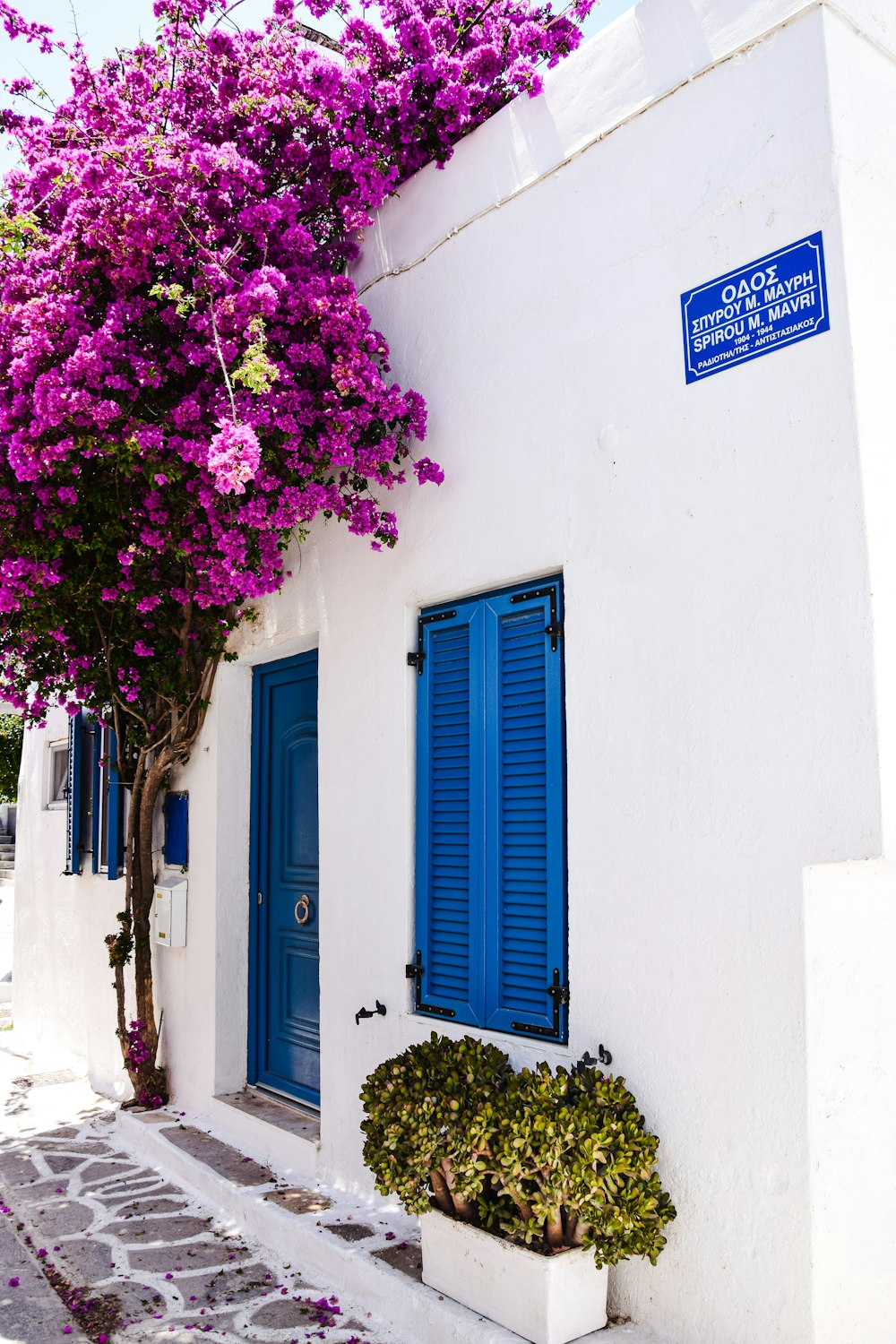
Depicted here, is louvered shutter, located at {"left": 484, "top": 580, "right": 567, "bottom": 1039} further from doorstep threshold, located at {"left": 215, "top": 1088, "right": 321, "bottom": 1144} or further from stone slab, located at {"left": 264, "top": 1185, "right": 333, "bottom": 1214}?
doorstep threshold, located at {"left": 215, "top": 1088, "right": 321, "bottom": 1144}

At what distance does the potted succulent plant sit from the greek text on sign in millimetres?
2291

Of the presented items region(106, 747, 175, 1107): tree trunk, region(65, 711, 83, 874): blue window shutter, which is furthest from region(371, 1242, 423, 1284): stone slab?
region(65, 711, 83, 874): blue window shutter

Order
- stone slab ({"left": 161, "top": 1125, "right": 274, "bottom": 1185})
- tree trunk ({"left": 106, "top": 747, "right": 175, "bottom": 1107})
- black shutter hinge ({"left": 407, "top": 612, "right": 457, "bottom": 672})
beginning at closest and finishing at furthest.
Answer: black shutter hinge ({"left": 407, "top": 612, "right": 457, "bottom": 672}) < stone slab ({"left": 161, "top": 1125, "right": 274, "bottom": 1185}) < tree trunk ({"left": 106, "top": 747, "right": 175, "bottom": 1107})

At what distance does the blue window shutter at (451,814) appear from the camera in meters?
4.22

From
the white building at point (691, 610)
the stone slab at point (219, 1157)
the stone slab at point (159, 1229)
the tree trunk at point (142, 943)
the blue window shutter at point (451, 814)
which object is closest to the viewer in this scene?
the white building at point (691, 610)

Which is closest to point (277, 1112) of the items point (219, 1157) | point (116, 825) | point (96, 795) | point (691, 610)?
point (219, 1157)

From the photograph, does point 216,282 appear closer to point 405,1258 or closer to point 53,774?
point 405,1258

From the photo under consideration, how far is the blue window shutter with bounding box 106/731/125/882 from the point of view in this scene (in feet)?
23.5

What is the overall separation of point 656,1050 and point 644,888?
0.50 meters

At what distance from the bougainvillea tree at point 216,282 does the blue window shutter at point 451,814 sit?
0.60 metres

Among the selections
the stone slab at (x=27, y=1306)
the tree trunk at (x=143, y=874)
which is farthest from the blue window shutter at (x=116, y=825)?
the stone slab at (x=27, y=1306)

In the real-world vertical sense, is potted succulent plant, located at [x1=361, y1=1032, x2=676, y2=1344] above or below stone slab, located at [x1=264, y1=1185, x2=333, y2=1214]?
above

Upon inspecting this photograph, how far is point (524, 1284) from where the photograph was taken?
332 cm

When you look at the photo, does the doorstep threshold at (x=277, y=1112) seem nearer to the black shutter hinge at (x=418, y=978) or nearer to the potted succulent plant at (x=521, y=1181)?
the black shutter hinge at (x=418, y=978)
